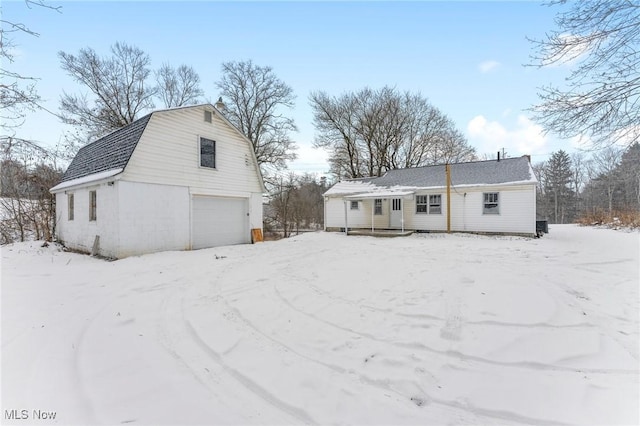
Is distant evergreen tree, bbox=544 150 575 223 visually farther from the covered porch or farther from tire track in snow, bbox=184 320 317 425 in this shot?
tire track in snow, bbox=184 320 317 425

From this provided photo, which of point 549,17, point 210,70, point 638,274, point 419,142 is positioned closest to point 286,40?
point 549,17

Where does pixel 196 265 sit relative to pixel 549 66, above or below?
below

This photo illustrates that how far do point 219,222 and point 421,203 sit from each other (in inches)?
445

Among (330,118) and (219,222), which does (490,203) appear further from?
(330,118)

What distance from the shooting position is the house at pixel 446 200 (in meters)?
13.6

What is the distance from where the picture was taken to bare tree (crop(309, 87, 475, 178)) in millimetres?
25438

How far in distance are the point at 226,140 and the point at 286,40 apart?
4.79 metres

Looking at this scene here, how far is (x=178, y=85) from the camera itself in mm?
21781

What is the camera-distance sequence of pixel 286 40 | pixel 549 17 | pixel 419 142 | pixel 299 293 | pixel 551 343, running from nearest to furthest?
pixel 551 343
pixel 549 17
pixel 299 293
pixel 286 40
pixel 419 142

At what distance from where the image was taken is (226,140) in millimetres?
11859

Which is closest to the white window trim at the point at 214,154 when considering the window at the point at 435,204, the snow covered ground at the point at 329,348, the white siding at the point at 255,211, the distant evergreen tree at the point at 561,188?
the white siding at the point at 255,211

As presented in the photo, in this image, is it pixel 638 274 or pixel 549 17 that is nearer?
pixel 549 17

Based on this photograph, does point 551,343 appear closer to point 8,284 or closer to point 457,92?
point 8,284

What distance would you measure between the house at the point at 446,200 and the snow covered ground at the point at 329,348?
8.49 m
